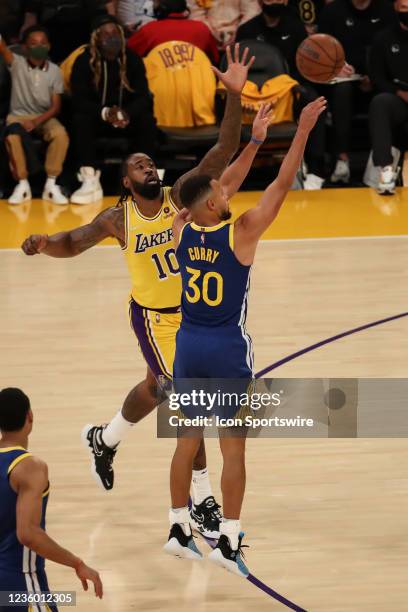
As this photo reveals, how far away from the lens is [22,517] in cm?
432

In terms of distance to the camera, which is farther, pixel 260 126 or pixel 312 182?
pixel 312 182

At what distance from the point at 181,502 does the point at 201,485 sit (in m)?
0.47

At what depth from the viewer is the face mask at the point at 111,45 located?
40.4 ft

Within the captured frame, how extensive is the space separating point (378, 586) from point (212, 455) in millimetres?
1745

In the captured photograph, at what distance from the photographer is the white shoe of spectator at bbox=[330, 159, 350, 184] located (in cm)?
1321

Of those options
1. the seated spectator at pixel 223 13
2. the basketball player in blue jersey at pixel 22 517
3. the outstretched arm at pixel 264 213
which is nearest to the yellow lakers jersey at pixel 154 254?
the outstretched arm at pixel 264 213

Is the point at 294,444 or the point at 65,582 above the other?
the point at 65,582

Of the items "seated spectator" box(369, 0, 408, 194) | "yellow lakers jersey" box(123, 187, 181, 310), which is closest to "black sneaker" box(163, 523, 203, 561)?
"yellow lakers jersey" box(123, 187, 181, 310)

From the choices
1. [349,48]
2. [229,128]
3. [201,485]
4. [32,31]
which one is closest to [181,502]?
[201,485]

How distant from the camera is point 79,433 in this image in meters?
7.55

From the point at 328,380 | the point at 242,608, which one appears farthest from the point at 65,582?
the point at 328,380

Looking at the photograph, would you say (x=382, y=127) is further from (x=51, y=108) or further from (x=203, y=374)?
(x=203, y=374)

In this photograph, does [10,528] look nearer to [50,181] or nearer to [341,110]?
[50,181]

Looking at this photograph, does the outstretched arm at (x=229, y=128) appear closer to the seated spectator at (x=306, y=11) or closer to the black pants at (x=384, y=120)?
the black pants at (x=384, y=120)
